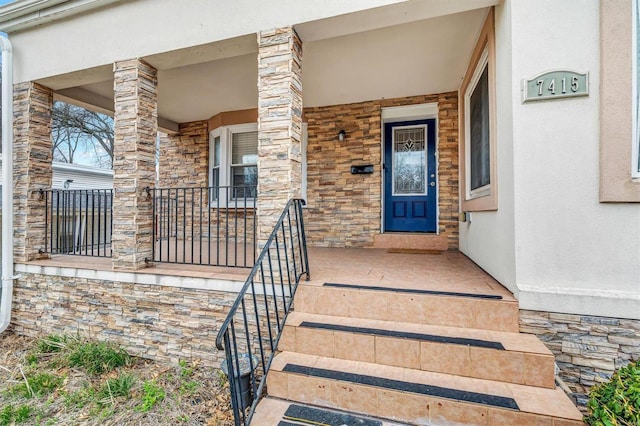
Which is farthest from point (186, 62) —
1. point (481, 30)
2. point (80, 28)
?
point (481, 30)

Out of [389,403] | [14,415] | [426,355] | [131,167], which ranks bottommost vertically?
[14,415]

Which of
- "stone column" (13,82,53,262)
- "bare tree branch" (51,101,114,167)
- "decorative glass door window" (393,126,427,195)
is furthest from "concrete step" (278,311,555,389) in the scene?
"bare tree branch" (51,101,114,167)

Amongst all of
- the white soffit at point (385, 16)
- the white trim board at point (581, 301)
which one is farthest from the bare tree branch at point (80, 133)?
the white trim board at point (581, 301)

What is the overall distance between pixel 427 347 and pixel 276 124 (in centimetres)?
220

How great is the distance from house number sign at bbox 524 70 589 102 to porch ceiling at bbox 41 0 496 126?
2.89 feet

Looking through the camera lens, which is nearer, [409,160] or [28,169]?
[28,169]

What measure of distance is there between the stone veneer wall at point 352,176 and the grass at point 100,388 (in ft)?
9.89

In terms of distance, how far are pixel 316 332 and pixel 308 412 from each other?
1.67 feet

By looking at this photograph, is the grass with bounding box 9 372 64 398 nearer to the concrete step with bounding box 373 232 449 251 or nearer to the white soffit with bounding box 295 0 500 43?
the white soffit with bounding box 295 0 500 43

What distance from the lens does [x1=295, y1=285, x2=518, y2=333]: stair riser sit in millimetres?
2178

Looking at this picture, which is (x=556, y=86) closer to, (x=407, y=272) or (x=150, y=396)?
(x=407, y=272)

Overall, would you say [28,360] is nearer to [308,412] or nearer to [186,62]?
[308,412]

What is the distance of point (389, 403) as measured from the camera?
6.07ft

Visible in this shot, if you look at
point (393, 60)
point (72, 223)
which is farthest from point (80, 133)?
point (393, 60)
